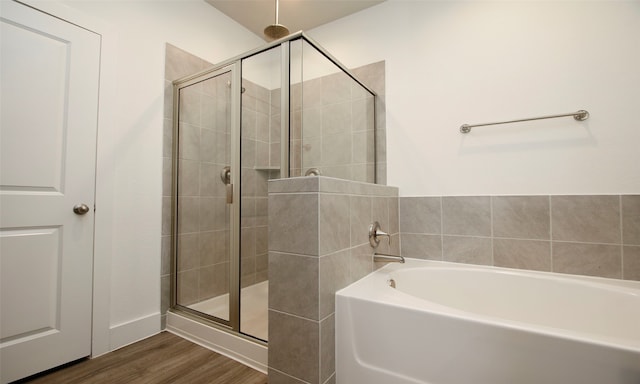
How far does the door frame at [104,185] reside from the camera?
154cm

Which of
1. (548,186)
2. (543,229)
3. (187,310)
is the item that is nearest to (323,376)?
(187,310)

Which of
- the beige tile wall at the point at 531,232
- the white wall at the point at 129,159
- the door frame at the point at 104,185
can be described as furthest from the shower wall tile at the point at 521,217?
Result: the door frame at the point at 104,185

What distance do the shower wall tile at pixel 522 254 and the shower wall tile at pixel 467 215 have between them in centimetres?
11

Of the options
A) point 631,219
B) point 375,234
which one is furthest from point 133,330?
point 631,219

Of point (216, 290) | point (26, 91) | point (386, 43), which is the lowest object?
point (216, 290)

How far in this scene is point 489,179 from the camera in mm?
1722

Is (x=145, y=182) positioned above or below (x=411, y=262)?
above

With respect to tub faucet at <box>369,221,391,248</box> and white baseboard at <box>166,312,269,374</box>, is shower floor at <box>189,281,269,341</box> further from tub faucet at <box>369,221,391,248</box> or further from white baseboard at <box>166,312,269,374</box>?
tub faucet at <box>369,221,391,248</box>

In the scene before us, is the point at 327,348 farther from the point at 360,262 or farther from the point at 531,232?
the point at 531,232

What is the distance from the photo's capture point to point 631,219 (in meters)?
1.40

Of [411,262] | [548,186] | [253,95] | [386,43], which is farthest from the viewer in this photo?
[386,43]

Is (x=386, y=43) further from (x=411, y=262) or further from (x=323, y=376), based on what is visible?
(x=323, y=376)

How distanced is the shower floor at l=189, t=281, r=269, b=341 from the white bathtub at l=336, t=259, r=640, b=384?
60 centimetres

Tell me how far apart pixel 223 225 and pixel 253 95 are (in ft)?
2.76
